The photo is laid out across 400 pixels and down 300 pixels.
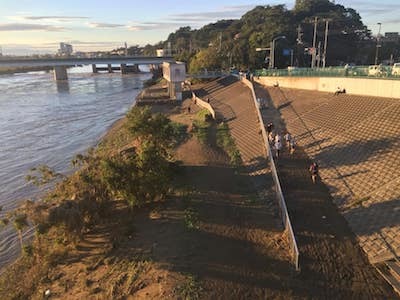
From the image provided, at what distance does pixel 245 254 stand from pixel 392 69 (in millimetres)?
20237

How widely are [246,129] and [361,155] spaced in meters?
11.6

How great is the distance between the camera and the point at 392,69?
26.5 m

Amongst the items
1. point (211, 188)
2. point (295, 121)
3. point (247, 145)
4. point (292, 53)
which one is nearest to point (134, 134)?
point (211, 188)

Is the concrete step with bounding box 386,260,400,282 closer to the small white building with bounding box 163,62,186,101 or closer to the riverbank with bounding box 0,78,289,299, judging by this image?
the riverbank with bounding box 0,78,289,299

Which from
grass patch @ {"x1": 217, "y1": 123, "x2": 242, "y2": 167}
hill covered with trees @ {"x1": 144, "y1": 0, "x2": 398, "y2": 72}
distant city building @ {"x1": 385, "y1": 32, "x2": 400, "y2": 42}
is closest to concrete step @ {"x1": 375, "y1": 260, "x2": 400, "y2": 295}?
grass patch @ {"x1": 217, "y1": 123, "x2": 242, "y2": 167}

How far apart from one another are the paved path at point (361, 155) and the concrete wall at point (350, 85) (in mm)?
661

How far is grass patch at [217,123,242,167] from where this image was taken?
2379 centimetres

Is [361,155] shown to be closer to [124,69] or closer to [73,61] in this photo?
[73,61]

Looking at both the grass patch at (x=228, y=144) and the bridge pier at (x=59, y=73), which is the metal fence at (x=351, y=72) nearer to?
the grass patch at (x=228, y=144)

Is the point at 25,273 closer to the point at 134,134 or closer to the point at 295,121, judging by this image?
the point at 134,134

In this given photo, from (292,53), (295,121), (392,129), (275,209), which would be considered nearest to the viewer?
(275,209)

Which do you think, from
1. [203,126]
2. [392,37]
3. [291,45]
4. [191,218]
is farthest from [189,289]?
[392,37]

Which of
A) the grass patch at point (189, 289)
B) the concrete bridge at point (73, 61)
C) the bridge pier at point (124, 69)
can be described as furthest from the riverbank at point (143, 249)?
the bridge pier at point (124, 69)

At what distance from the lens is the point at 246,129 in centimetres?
2998
